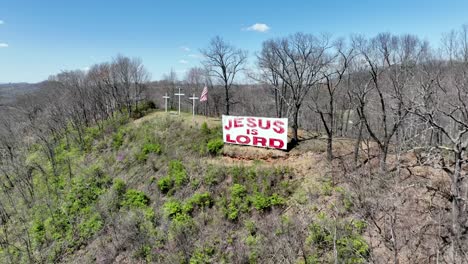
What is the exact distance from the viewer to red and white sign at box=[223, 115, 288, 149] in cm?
1845

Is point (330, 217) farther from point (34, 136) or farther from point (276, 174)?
point (34, 136)

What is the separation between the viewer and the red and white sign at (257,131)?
18.5 metres

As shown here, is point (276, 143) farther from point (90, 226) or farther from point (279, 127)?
point (90, 226)

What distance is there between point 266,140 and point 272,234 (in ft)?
20.9

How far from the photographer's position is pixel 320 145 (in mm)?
19469

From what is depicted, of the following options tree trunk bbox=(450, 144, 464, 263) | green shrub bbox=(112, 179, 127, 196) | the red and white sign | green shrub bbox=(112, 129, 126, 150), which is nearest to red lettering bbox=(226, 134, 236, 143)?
the red and white sign

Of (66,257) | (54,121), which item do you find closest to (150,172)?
(66,257)

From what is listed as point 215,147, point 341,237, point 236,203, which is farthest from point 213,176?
point 341,237

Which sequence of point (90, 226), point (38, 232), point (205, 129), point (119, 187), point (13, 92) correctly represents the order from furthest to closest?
point (13, 92) → point (205, 129) → point (119, 187) → point (38, 232) → point (90, 226)

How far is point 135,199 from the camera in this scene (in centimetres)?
1992

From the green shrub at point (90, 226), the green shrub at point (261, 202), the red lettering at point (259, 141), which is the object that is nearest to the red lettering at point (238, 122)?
the red lettering at point (259, 141)

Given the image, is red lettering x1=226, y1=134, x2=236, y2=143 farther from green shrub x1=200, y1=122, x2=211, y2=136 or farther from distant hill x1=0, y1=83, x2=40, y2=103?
distant hill x1=0, y1=83, x2=40, y2=103

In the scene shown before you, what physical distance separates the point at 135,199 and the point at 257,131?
976cm

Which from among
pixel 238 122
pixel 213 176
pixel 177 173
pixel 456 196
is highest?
pixel 238 122
